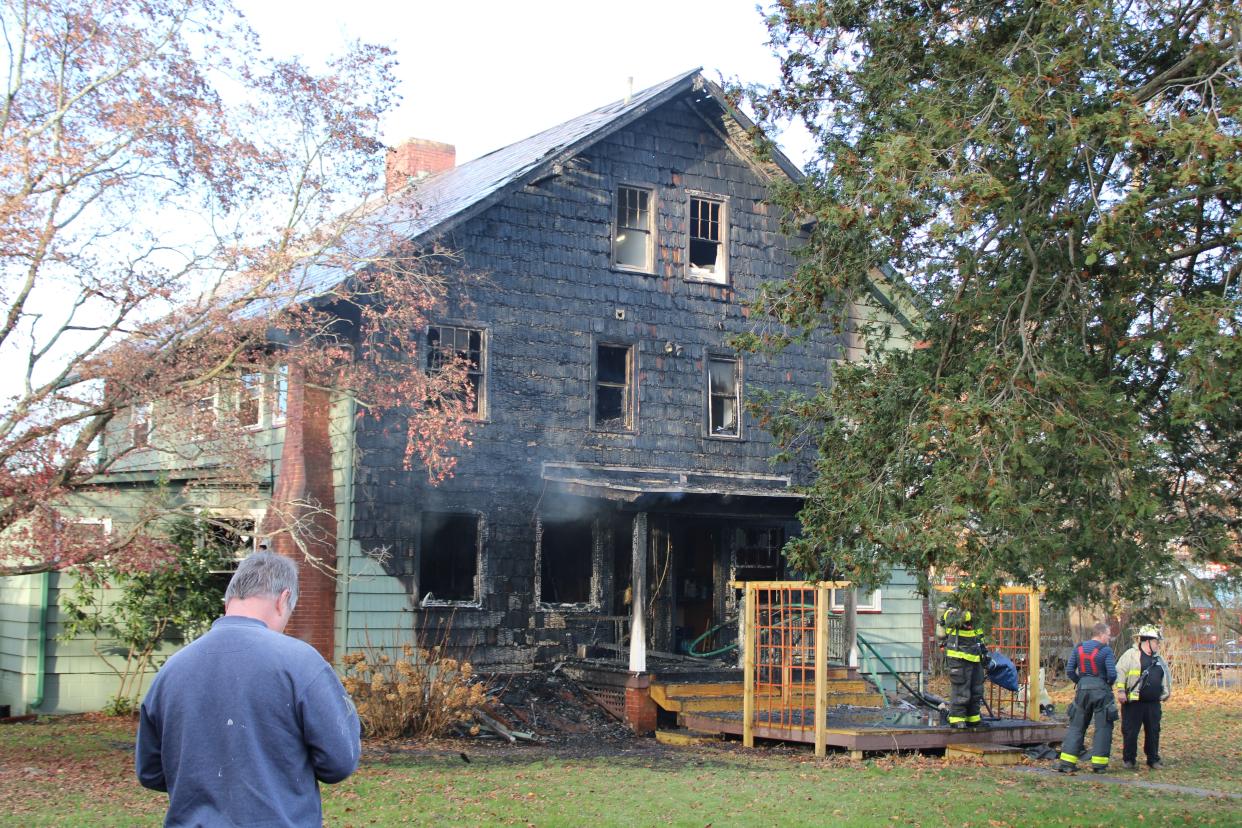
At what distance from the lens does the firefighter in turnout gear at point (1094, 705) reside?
14758 mm

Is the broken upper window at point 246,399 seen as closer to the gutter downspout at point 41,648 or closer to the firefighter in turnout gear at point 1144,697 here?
the gutter downspout at point 41,648

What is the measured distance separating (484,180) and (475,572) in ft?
20.7

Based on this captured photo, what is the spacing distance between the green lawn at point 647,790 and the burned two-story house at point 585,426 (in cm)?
333

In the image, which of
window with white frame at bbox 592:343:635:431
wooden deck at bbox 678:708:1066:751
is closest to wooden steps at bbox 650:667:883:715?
wooden deck at bbox 678:708:1066:751

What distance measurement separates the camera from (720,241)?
21688mm

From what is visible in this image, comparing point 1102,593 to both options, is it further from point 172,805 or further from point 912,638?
point 912,638

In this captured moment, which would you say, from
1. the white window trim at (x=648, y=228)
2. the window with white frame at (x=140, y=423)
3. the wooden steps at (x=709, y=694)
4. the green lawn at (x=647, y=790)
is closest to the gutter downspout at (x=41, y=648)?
the green lawn at (x=647, y=790)

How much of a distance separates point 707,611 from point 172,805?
1773 cm

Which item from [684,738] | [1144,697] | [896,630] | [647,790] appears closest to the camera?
[647,790]

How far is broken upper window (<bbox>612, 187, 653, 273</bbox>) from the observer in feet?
A: 68.2

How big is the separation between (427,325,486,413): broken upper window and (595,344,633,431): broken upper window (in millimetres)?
2001

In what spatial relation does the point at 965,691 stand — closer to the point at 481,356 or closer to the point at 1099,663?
the point at 1099,663

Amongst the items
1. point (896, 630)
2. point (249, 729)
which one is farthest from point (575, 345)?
point (249, 729)

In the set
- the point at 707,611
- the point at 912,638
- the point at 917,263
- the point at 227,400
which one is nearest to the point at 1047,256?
the point at 917,263
